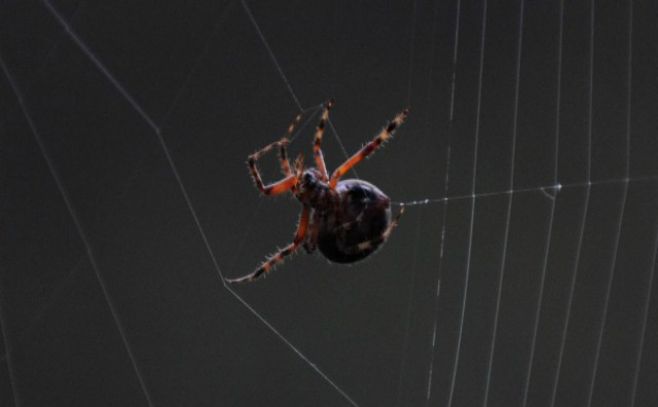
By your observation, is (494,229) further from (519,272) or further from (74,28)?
(74,28)

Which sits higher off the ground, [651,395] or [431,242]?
[431,242]

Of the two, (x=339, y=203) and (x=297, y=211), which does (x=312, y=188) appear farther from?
(x=297, y=211)

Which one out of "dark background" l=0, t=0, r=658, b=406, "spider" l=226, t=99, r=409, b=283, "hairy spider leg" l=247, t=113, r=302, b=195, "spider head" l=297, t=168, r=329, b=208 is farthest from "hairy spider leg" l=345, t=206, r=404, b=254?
"dark background" l=0, t=0, r=658, b=406

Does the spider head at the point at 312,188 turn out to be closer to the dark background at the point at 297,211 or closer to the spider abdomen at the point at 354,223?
the spider abdomen at the point at 354,223

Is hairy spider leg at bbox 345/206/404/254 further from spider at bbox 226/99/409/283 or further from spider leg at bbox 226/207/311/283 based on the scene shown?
spider leg at bbox 226/207/311/283

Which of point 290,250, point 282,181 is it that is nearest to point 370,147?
point 282,181

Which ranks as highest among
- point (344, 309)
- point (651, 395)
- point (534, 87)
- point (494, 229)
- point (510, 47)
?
point (510, 47)

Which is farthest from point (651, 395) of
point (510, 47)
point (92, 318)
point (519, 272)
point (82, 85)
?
point (82, 85)

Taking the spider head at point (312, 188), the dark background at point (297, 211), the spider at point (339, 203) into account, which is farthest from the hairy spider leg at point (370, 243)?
the dark background at point (297, 211)
